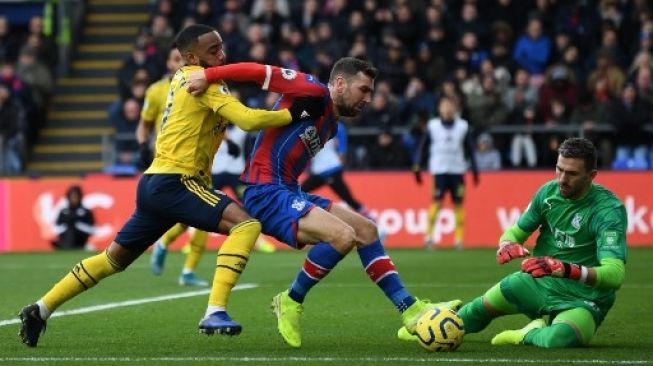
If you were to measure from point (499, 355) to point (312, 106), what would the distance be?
1.99 metres

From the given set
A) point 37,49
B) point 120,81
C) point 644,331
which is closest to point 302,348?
point 644,331

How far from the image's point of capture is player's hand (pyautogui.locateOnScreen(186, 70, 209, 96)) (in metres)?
9.17

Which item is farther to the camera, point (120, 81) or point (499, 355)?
point (120, 81)

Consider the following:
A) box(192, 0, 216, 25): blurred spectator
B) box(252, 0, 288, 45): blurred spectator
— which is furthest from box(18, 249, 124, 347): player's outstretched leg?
box(192, 0, 216, 25): blurred spectator

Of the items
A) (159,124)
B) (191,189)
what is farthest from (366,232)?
(159,124)

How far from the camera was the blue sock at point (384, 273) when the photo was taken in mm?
9273

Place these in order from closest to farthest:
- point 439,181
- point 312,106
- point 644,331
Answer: point 312,106 < point 644,331 < point 439,181

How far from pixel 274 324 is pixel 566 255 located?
98.5 inches

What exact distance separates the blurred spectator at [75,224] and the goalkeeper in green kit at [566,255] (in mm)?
13246

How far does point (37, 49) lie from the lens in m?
27.1

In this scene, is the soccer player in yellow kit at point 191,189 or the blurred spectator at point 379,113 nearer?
the soccer player in yellow kit at point 191,189

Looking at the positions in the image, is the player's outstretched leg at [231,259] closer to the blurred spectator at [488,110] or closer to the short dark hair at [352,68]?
the short dark hair at [352,68]

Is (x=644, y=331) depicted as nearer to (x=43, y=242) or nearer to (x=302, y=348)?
(x=302, y=348)

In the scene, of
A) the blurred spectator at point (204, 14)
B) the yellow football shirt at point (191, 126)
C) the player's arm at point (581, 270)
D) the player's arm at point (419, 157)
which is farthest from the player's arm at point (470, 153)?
the player's arm at point (581, 270)
